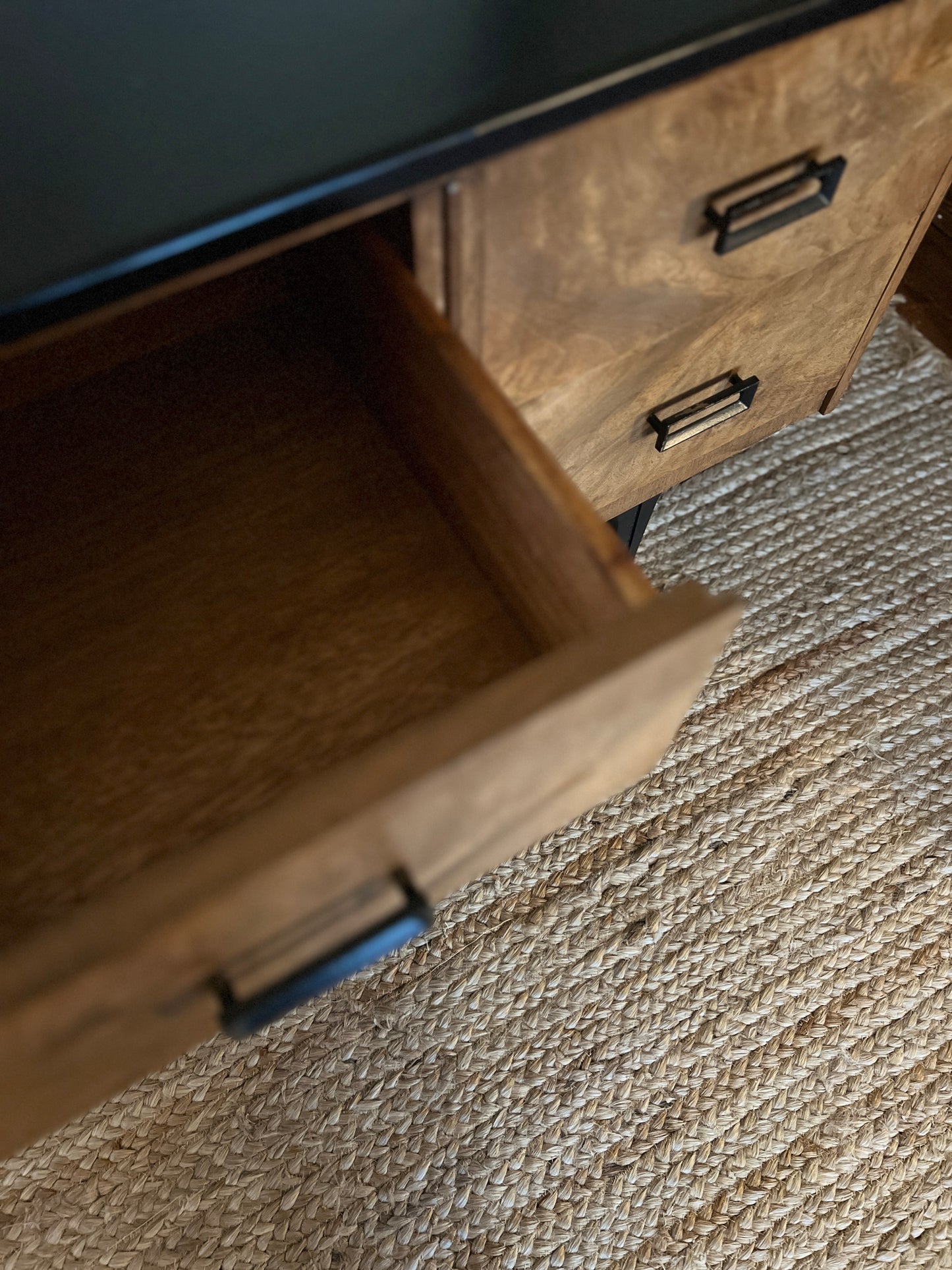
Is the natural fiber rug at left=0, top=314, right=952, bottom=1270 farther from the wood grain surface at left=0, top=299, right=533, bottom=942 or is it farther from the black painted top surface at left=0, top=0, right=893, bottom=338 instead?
the black painted top surface at left=0, top=0, right=893, bottom=338

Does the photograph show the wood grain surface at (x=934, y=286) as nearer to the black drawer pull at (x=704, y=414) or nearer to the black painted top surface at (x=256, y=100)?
the black drawer pull at (x=704, y=414)

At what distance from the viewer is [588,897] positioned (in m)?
0.92

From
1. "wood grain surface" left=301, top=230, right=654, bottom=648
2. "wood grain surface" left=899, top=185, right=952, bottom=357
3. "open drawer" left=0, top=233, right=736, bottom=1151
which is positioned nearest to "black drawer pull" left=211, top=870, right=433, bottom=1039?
"open drawer" left=0, top=233, right=736, bottom=1151

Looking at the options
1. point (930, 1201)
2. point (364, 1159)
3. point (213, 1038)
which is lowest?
point (930, 1201)

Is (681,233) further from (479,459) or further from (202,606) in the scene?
(202,606)

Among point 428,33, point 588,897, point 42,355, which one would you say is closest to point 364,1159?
point 588,897

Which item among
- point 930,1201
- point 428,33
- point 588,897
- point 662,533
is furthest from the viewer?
point 662,533

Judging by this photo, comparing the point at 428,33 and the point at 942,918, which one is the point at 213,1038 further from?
the point at 428,33

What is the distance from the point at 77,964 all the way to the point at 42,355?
19.2 inches

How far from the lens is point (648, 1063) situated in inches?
34.0

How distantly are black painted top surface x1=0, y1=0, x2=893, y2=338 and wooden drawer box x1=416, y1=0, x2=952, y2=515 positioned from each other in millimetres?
41

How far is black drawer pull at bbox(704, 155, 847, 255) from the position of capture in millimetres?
616

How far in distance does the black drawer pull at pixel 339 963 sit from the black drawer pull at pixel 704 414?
1.53 ft

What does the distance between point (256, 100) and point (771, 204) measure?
0.35m
